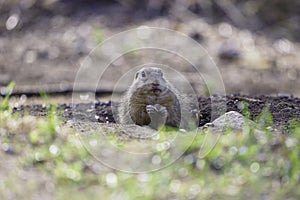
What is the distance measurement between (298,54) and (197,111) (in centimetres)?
418

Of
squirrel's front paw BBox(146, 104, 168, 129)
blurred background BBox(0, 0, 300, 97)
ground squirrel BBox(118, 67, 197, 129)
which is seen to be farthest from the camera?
blurred background BBox(0, 0, 300, 97)

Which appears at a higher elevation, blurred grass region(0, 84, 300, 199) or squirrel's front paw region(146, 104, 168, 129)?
squirrel's front paw region(146, 104, 168, 129)

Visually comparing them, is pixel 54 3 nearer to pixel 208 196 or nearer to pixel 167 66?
pixel 167 66

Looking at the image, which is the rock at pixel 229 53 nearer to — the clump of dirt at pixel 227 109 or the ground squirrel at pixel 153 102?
the clump of dirt at pixel 227 109

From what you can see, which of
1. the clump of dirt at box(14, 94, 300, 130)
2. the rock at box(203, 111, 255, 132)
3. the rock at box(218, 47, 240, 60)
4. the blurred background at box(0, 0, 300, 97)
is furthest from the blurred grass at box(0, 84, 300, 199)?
the rock at box(218, 47, 240, 60)

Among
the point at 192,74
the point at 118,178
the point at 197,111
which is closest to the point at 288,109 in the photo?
the point at 197,111

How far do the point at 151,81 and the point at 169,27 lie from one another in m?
4.38

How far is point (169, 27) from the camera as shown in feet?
32.3

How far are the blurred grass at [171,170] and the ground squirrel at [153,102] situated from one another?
0.96 metres

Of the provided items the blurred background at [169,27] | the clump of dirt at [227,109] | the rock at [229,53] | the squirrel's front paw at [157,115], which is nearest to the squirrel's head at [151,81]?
the squirrel's front paw at [157,115]

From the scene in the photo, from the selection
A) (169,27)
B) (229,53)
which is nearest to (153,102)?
(229,53)

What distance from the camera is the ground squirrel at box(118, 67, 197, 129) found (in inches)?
Result: 218

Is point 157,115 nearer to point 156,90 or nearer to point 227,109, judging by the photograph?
point 156,90

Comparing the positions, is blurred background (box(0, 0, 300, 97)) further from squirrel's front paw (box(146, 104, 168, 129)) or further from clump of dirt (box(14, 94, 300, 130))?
squirrel's front paw (box(146, 104, 168, 129))
